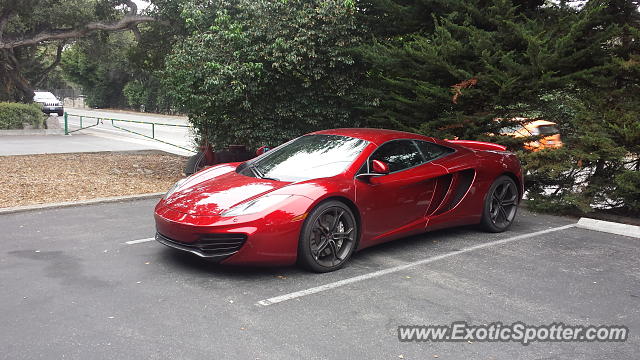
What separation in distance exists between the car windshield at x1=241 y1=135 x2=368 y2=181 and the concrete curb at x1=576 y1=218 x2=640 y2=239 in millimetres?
3302

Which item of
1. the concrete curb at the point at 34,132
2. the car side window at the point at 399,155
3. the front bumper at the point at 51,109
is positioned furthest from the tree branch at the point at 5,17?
the car side window at the point at 399,155

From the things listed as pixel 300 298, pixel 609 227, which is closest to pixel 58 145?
pixel 300 298

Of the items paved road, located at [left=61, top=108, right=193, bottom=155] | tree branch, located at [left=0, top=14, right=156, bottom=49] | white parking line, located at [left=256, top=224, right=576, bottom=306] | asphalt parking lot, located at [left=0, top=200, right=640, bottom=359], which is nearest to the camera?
asphalt parking lot, located at [left=0, top=200, right=640, bottom=359]

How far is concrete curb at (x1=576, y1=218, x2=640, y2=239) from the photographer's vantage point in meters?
6.46

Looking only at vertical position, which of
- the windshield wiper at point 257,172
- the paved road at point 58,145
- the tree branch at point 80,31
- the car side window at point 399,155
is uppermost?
the tree branch at point 80,31

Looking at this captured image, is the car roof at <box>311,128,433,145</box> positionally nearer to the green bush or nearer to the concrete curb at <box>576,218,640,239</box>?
the concrete curb at <box>576,218,640,239</box>

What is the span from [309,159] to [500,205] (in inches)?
98.0

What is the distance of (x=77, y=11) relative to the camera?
21234 millimetres

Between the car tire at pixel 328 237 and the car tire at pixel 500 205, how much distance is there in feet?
6.57

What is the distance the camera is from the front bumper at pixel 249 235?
4.46 m

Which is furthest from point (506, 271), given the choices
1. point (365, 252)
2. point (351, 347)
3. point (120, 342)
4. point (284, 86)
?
point (284, 86)

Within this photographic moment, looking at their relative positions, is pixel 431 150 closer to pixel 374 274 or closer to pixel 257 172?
pixel 374 274

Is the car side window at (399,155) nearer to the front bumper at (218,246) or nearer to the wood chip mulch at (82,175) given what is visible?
the front bumper at (218,246)

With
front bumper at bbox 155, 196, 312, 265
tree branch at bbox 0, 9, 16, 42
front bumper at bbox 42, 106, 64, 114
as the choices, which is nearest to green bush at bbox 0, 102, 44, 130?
tree branch at bbox 0, 9, 16, 42
